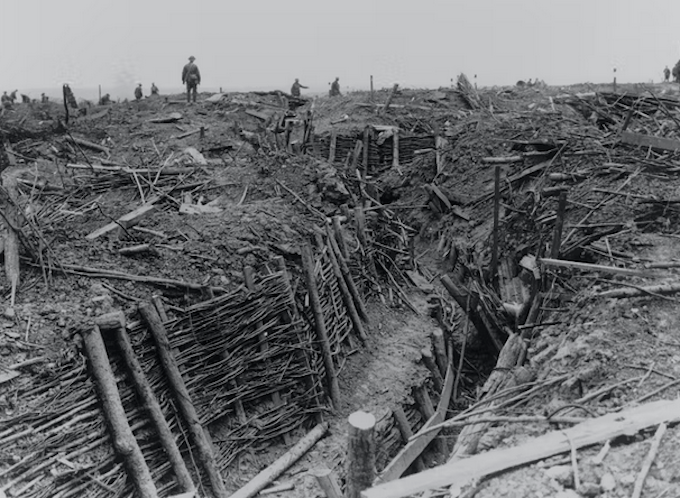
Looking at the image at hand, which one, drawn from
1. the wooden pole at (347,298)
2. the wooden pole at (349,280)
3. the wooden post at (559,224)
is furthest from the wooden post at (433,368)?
the wooden post at (559,224)

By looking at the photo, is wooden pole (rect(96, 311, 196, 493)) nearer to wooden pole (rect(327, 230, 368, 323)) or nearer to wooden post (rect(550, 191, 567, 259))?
wooden pole (rect(327, 230, 368, 323))

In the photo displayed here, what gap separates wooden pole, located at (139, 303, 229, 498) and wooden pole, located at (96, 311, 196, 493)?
0.90 ft

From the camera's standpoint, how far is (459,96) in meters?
20.0

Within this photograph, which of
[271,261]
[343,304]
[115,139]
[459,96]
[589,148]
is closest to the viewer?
[271,261]

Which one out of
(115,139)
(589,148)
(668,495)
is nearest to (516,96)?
(589,148)

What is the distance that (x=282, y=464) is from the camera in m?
6.00

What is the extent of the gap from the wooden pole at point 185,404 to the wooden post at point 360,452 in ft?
9.08

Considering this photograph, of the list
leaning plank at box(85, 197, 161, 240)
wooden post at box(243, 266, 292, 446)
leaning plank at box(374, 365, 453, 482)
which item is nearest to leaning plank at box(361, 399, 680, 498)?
leaning plank at box(374, 365, 453, 482)

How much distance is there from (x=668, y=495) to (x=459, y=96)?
18290 mm

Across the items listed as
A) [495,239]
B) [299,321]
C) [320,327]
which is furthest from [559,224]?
[299,321]

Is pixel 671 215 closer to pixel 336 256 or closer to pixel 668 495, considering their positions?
pixel 336 256

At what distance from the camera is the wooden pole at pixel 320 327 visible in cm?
718

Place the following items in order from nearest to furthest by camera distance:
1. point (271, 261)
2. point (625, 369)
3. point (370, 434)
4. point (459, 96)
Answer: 1. point (370, 434)
2. point (625, 369)
3. point (271, 261)
4. point (459, 96)

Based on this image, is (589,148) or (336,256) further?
(589,148)
